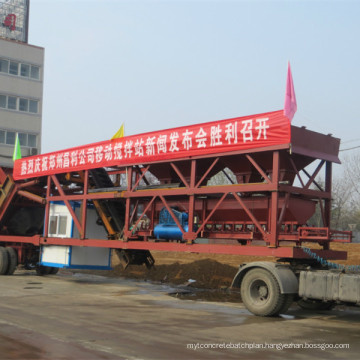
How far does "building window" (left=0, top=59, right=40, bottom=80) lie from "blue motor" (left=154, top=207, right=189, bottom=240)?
4339 cm

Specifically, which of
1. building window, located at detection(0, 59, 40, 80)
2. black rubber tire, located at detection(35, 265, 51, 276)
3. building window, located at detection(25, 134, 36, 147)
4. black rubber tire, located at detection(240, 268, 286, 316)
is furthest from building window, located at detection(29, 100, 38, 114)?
black rubber tire, located at detection(240, 268, 286, 316)

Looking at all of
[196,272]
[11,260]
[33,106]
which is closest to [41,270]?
[11,260]

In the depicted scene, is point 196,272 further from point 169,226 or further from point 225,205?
point 225,205

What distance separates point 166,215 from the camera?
49.4 feet

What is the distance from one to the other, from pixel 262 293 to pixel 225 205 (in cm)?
278

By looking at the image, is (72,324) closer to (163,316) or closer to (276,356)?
(163,316)

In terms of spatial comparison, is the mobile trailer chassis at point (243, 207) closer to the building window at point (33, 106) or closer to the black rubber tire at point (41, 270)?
the black rubber tire at point (41, 270)

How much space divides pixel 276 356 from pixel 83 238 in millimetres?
10752

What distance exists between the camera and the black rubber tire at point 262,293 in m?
11.3

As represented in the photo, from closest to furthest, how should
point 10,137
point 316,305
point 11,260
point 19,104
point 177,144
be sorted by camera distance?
1. point 316,305
2. point 177,144
3. point 11,260
4. point 10,137
5. point 19,104

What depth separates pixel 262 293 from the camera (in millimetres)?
11766

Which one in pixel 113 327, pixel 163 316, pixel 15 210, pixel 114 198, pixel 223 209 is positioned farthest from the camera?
pixel 15 210

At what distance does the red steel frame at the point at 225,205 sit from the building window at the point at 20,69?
40118 mm

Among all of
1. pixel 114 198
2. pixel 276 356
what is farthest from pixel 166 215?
pixel 276 356
